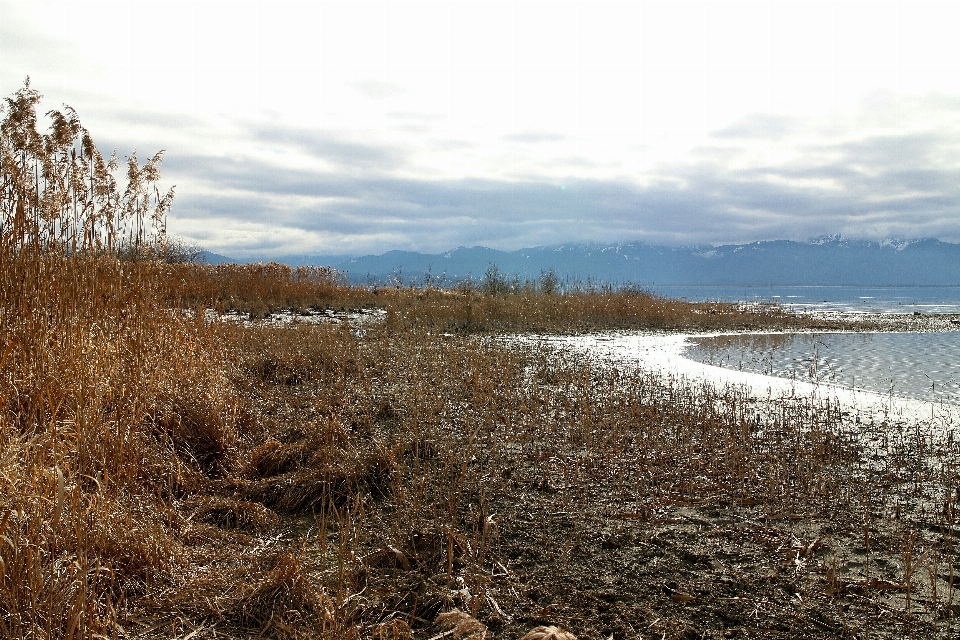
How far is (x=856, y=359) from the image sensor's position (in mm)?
13930

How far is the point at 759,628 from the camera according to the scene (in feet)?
10.3

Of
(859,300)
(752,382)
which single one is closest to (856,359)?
(752,382)

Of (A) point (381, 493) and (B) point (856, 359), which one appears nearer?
(A) point (381, 493)

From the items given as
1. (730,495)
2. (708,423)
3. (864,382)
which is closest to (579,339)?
(864,382)

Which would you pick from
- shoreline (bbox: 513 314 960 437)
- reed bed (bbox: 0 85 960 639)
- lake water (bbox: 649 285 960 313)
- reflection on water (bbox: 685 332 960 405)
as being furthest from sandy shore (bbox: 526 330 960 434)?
lake water (bbox: 649 285 960 313)

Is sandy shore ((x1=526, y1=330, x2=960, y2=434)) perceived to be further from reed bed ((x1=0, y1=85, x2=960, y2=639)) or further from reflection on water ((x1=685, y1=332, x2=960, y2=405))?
reed bed ((x1=0, y1=85, x2=960, y2=639))

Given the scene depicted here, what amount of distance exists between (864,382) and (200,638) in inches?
427

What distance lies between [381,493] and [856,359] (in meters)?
12.7

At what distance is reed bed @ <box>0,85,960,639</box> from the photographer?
3176 millimetres

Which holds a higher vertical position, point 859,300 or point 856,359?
point 859,300

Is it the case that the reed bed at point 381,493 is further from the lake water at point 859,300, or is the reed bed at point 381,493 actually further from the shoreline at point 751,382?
the lake water at point 859,300

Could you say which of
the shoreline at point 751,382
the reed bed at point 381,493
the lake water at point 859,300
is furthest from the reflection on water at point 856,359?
the lake water at point 859,300

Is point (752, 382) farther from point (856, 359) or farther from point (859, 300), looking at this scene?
point (859, 300)

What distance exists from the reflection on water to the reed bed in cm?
357
